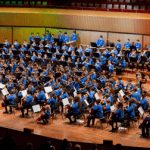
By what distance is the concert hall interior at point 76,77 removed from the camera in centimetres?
1079

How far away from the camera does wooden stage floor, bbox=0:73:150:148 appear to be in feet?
34.5

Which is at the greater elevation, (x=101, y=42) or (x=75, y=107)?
(x=101, y=42)

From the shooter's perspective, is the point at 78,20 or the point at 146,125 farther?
the point at 78,20

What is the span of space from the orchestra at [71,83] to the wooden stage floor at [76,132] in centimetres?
36

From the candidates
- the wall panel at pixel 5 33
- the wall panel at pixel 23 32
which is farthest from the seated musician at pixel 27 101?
the wall panel at pixel 5 33

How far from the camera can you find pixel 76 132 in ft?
36.9

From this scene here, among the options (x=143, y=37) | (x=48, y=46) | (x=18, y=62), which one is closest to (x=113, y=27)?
(x=143, y=37)

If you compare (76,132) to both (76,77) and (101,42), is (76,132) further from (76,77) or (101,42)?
(101,42)

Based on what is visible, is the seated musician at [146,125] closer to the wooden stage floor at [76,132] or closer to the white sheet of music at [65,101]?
the wooden stage floor at [76,132]

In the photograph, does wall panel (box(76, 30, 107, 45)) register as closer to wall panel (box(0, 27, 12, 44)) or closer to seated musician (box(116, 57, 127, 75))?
seated musician (box(116, 57, 127, 75))

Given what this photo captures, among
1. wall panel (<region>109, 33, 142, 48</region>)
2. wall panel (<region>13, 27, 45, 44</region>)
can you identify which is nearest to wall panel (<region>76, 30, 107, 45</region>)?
wall panel (<region>109, 33, 142, 48</region>)

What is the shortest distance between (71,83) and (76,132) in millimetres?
3630

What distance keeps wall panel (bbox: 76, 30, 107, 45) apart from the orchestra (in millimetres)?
1604

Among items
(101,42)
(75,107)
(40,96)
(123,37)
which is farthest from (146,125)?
(123,37)
